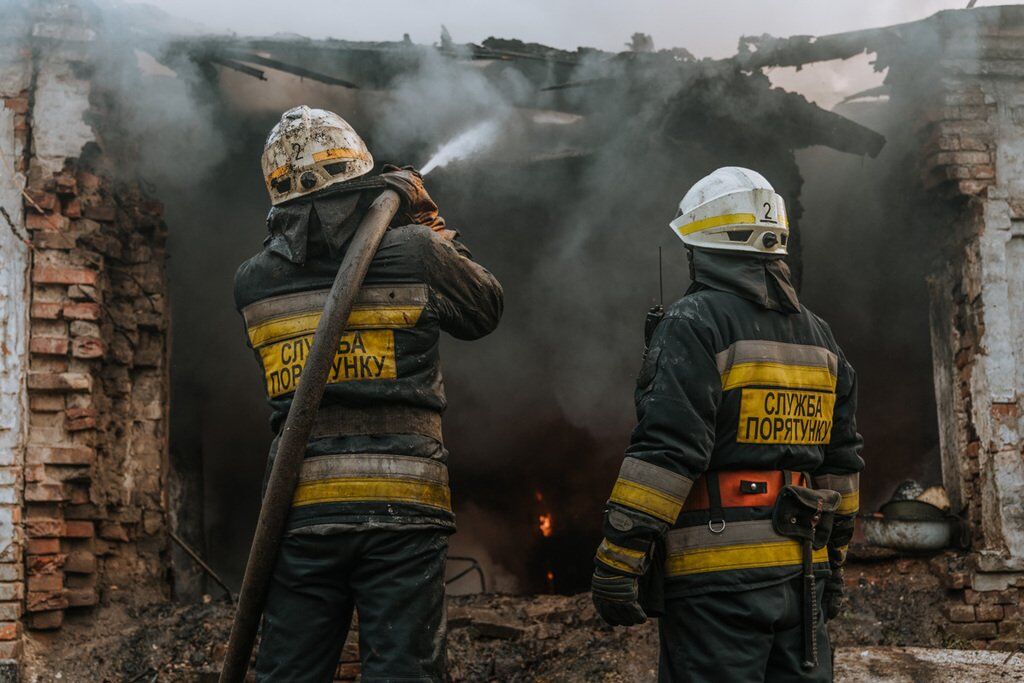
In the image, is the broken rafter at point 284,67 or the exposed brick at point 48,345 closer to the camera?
the exposed brick at point 48,345

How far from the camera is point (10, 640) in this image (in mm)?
5191

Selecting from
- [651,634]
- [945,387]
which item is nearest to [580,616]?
[651,634]

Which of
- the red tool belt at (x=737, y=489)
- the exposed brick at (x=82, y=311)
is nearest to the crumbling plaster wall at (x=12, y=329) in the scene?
the exposed brick at (x=82, y=311)

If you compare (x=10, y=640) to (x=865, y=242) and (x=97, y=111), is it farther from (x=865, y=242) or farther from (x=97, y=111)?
(x=865, y=242)

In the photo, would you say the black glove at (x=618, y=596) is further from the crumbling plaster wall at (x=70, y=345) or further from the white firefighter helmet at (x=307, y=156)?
the crumbling plaster wall at (x=70, y=345)

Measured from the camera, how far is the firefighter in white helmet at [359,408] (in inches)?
127

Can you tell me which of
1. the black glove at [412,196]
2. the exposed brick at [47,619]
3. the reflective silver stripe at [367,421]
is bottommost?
the exposed brick at [47,619]

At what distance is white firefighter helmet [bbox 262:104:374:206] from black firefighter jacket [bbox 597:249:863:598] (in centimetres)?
131

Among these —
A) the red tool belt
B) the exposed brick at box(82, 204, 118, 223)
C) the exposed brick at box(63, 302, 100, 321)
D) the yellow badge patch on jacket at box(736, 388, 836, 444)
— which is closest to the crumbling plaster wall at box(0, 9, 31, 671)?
the exposed brick at box(63, 302, 100, 321)

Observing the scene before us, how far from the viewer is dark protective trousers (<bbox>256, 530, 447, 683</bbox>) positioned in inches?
125

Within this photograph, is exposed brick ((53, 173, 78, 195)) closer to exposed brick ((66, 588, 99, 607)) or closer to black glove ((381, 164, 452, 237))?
exposed brick ((66, 588, 99, 607))

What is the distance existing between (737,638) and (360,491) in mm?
1318

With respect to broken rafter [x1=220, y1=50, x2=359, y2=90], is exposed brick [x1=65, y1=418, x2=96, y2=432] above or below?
below

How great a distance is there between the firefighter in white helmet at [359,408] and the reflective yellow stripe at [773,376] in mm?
923
